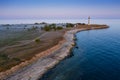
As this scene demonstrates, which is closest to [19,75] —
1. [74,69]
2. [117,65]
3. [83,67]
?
[74,69]

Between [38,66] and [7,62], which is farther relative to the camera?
[7,62]

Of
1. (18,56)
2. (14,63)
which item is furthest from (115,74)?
(18,56)

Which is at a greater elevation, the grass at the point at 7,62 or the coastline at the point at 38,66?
the grass at the point at 7,62

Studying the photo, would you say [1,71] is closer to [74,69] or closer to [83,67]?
[74,69]

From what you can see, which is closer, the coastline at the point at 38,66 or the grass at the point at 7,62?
the coastline at the point at 38,66

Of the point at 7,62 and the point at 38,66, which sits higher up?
the point at 7,62

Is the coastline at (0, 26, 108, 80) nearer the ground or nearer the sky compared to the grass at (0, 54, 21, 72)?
nearer the ground

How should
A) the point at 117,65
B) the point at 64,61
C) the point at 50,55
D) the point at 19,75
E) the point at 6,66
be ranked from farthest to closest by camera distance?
the point at 50,55, the point at 64,61, the point at 117,65, the point at 6,66, the point at 19,75

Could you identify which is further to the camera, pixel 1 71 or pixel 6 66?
pixel 6 66

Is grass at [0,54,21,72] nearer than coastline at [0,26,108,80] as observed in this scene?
No

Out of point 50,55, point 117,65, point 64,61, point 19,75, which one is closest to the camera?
point 19,75
